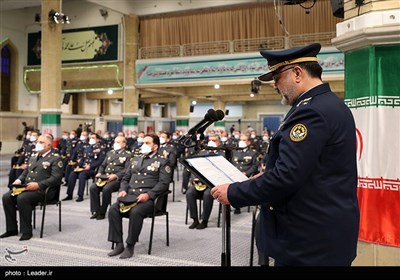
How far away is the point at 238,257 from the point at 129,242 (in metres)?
1.13

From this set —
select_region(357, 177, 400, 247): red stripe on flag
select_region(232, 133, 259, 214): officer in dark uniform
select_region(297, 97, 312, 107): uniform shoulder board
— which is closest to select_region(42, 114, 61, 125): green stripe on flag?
select_region(232, 133, 259, 214): officer in dark uniform

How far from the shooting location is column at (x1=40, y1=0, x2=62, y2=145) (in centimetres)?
1266

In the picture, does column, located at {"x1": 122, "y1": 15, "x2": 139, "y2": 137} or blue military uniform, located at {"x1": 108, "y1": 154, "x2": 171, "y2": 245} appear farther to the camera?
column, located at {"x1": 122, "y1": 15, "x2": 139, "y2": 137}

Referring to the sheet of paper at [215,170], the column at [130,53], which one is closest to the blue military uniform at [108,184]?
the sheet of paper at [215,170]

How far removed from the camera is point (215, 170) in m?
1.94

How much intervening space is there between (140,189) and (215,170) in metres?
2.77

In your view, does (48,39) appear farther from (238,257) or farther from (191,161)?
(191,161)

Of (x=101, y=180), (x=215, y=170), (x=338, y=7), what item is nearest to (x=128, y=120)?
(x=101, y=180)

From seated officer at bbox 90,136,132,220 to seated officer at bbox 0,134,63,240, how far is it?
977mm

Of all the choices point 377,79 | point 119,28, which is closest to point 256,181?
point 377,79

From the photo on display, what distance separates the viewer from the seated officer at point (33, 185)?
4.76 meters

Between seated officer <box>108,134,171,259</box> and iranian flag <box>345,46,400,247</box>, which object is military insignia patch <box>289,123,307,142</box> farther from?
seated officer <box>108,134,171,259</box>

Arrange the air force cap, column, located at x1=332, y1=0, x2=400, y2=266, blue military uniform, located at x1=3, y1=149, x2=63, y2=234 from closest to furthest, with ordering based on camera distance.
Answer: the air force cap < column, located at x1=332, y1=0, x2=400, y2=266 < blue military uniform, located at x1=3, y1=149, x2=63, y2=234

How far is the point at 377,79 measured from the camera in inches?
117
